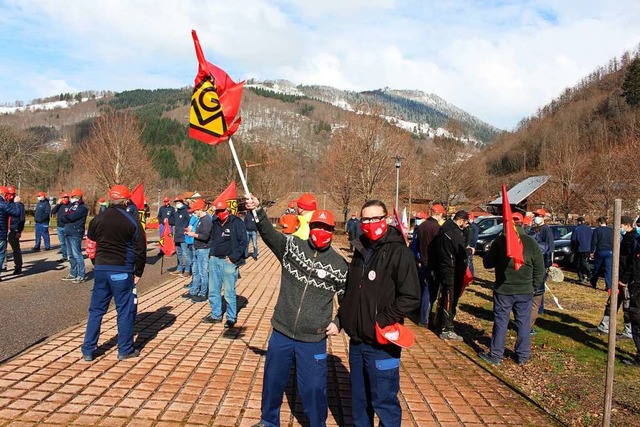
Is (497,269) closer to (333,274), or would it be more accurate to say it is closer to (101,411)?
(333,274)

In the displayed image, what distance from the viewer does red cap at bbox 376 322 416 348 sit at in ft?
10.9

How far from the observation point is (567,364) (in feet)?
21.0

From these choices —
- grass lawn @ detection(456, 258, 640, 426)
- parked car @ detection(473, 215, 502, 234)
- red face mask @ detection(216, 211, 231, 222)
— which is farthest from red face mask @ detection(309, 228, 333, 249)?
parked car @ detection(473, 215, 502, 234)

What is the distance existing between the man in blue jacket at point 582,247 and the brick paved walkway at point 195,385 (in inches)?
392

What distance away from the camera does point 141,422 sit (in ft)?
13.1

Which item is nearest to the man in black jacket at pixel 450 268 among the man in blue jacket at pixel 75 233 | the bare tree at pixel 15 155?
the man in blue jacket at pixel 75 233

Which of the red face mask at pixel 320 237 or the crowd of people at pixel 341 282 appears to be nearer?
the crowd of people at pixel 341 282

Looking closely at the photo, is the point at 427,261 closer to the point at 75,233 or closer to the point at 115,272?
the point at 115,272

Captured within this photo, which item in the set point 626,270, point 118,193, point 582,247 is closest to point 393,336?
point 118,193

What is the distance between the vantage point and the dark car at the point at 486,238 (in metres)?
20.4

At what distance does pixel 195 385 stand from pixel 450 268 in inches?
171

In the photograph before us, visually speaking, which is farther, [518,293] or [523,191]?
[523,191]

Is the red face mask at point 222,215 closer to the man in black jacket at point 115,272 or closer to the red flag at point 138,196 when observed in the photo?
the man in black jacket at point 115,272

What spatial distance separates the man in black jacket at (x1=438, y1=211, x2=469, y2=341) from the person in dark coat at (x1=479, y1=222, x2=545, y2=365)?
100cm
